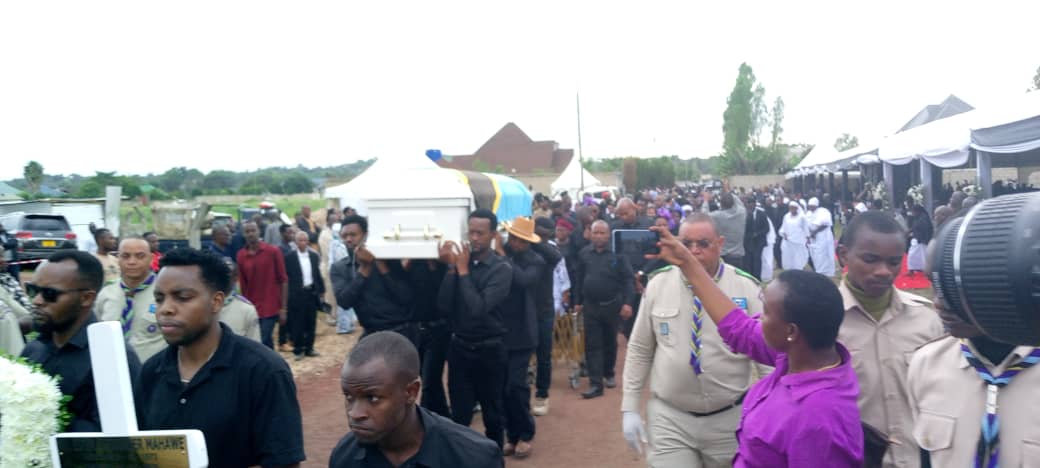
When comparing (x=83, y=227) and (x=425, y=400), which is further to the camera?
(x=83, y=227)

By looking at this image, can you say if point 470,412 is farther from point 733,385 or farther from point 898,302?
point 898,302

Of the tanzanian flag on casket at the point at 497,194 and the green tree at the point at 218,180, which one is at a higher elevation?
the green tree at the point at 218,180

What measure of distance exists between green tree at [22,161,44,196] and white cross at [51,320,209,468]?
383 inches

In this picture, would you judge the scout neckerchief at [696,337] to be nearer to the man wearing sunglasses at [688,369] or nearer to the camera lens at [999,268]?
the man wearing sunglasses at [688,369]

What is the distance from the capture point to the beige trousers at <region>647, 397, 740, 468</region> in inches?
149

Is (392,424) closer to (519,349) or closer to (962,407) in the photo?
(962,407)

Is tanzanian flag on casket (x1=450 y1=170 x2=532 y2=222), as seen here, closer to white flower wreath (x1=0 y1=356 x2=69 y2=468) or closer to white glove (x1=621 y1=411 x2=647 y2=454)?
white glove (x1=621 y1=411 x2=647 y2=454)

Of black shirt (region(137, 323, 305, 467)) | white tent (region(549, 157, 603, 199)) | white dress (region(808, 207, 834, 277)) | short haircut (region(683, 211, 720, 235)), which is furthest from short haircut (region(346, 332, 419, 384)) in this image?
white tent (region(549, 157, 603, 199))

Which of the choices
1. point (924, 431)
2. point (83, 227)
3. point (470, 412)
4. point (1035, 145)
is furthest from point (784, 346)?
point (83, 227)

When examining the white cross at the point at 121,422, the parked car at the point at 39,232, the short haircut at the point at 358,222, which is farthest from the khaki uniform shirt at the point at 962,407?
the parked car at the point at 39,232

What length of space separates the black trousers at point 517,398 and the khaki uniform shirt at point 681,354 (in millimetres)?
2249

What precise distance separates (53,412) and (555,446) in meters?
4.80

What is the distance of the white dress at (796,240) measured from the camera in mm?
15094

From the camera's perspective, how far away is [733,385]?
3844mm
